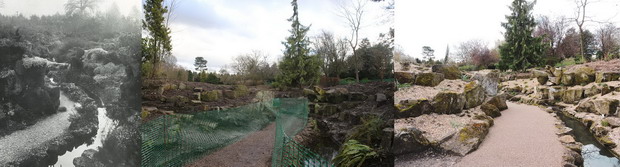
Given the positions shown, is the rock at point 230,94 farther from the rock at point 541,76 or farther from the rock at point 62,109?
the rock at point 541,76

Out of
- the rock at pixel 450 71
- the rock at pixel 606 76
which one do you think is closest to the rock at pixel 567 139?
the rock at pixel 606 76

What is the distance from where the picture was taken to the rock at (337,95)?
359cm

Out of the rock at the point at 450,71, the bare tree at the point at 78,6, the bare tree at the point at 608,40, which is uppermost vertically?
the bare tree at the point at 78,6

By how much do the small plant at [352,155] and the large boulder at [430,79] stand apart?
3.12ft

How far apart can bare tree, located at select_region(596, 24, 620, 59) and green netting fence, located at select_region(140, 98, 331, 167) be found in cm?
262

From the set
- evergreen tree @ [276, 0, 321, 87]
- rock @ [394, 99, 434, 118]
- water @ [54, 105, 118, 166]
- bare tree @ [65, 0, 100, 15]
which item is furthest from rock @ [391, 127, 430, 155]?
bare tree @ [65, 0, 100, 15]

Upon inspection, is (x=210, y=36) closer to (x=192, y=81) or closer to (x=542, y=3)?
(x=192, y=81)

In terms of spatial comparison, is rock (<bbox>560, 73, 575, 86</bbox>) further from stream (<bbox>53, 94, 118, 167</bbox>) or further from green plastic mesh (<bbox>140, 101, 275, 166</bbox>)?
stream (<bbox>53, 94, 118, 167</bbox>)

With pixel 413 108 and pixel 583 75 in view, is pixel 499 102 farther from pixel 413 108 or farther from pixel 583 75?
pixel 413 108

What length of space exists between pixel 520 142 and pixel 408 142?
99 centimetres

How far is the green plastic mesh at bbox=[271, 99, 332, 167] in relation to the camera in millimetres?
3543

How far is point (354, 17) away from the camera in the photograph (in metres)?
3.66

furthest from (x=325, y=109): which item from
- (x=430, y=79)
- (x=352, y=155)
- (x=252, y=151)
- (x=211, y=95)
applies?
(x=211, y=95)

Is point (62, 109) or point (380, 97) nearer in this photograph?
point (380, 97)
